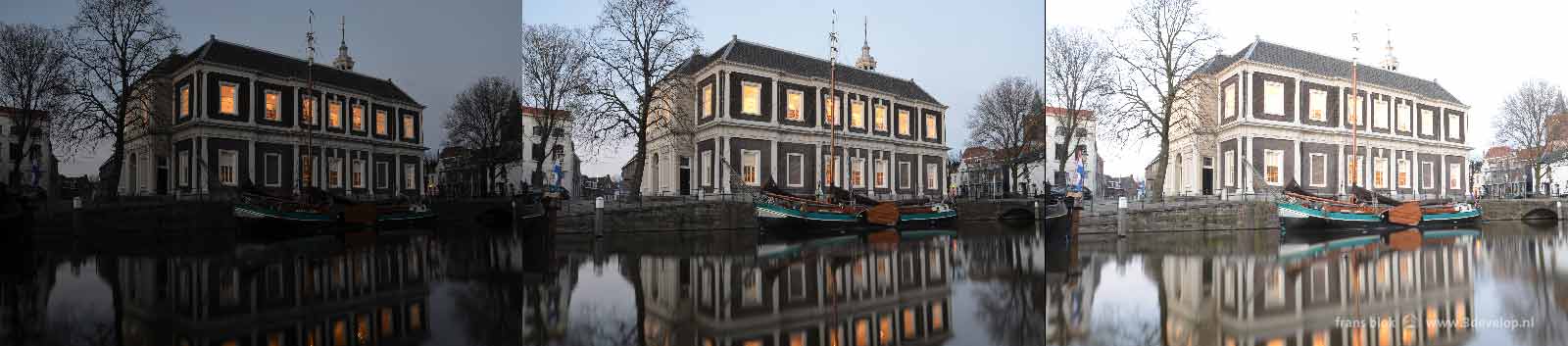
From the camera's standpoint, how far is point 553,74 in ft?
11.1

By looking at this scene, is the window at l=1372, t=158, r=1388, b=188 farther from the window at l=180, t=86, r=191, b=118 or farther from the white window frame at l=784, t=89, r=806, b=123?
the window at l=180, t=86, r=191, b=118

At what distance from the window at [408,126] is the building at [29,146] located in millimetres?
1351

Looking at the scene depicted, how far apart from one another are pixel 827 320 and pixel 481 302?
1.41 m

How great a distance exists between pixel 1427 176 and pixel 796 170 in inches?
294

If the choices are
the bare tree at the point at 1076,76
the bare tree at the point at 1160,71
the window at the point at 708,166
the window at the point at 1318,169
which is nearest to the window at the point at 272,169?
the window at the point at 708,166

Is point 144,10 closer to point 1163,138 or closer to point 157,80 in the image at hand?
point 157,80

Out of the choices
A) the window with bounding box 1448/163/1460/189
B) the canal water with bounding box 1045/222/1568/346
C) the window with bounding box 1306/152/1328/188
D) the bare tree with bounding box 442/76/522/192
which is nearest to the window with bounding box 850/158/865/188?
the canal water with bounding box 1045/222/1568/346

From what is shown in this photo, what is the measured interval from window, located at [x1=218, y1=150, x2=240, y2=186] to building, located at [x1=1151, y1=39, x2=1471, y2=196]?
6041 mm

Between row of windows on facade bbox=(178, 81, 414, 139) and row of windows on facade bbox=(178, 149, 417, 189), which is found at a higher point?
row of windows on facade bbox=(178, 81, 414, 139)

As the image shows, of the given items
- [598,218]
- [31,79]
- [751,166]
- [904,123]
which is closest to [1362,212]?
[904,123]

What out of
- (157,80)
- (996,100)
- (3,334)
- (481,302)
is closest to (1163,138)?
(996,100)

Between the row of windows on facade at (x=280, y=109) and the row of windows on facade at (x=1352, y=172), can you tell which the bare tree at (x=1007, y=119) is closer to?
the row of windows on facade at (x=280, y=109)

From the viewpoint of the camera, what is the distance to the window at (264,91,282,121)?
233 cm

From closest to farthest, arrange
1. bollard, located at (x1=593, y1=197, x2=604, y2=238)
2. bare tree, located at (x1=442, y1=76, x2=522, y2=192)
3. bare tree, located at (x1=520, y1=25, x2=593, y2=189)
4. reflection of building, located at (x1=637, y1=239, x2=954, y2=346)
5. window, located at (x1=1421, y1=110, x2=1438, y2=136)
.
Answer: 1. reflection of building, located at (x1=637, y1=239, x2=954, y2=346)
2. bare tree, located at (x1=442, y1=76, x2=522, y2=192)
3. bare tree, located at (x1=520, y1=25, x2=593, y2=189)
4. bollard, located at (x1=593, y1=197, x2=604, y2=238)
5. window, located at (x1=1421, y1=110, x2=1438, y2=136)
